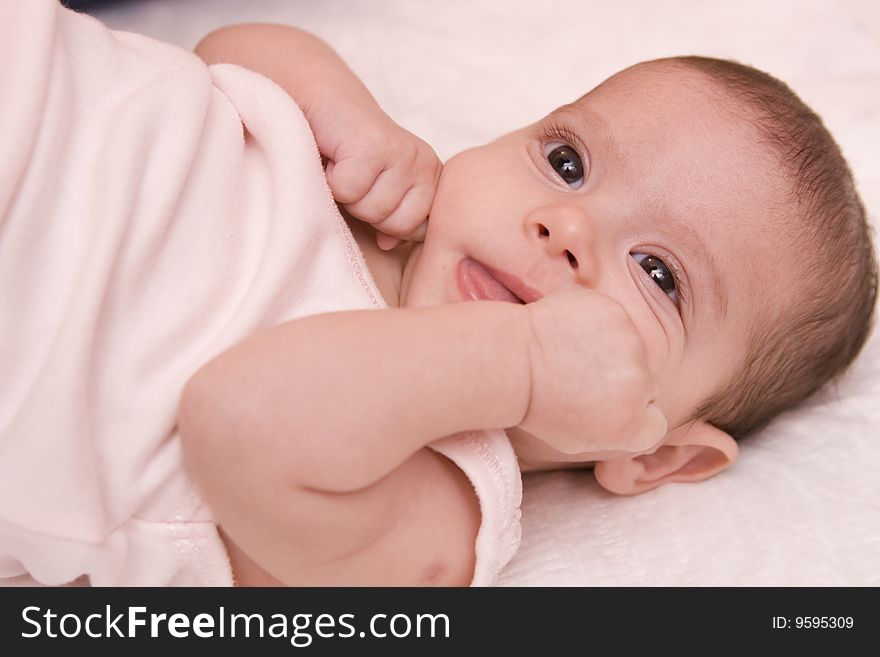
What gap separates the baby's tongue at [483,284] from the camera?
1251 millimetres

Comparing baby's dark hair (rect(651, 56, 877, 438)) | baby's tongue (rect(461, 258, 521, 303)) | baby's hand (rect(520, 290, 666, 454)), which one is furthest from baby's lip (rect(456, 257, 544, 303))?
baby's dark hair (rect(651, 56, 877, 438))

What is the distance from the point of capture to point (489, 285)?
1257mm

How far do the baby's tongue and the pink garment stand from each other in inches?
4.9

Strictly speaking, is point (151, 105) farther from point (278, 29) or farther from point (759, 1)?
point (759, 1)

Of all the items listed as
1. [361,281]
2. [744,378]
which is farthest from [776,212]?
[361,281]

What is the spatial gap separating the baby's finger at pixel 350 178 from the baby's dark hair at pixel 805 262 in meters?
0.46

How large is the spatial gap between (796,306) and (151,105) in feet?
2.78

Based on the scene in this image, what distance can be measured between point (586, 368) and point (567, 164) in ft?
1.13

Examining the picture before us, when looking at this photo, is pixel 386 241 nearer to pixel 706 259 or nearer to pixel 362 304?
pixel 362 304

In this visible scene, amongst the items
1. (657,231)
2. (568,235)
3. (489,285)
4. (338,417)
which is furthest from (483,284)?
(338,417)

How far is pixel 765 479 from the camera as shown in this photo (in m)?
1.44

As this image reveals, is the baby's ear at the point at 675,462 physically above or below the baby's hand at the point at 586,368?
below

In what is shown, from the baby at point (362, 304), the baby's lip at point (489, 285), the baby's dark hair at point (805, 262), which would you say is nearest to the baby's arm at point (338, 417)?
the baby at point (362, 304)

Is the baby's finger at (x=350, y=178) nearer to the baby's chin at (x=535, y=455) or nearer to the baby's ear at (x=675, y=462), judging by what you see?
the baby's chin at (x=535, y=455)
